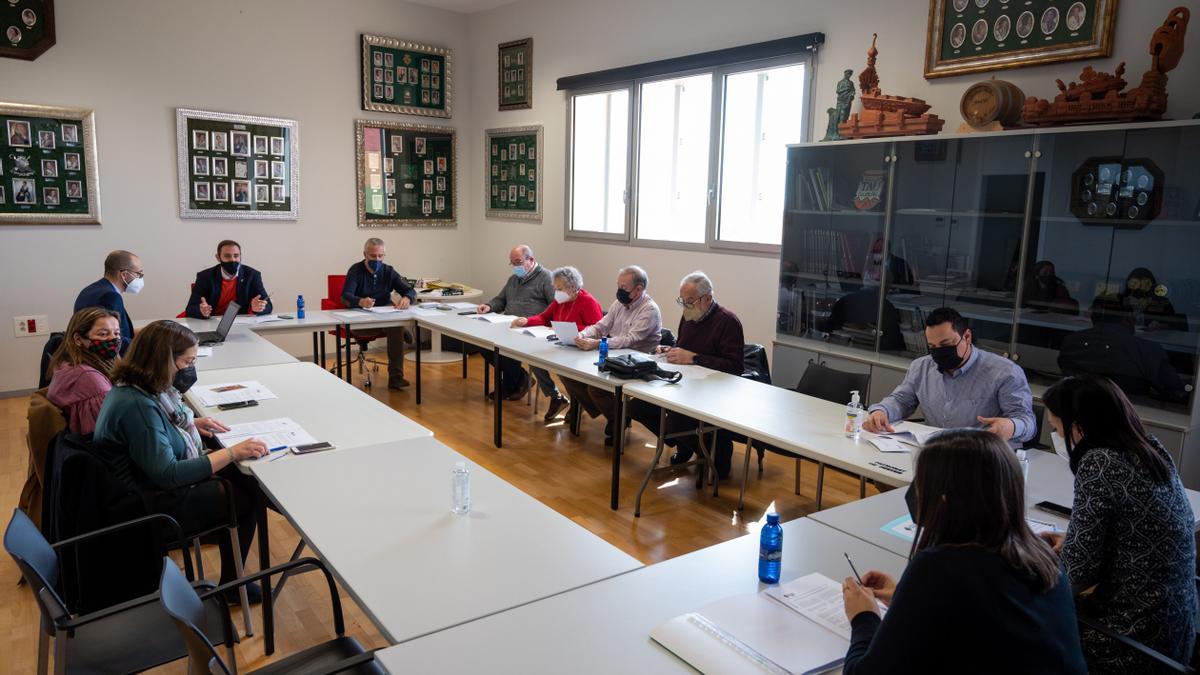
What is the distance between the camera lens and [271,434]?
124 inches

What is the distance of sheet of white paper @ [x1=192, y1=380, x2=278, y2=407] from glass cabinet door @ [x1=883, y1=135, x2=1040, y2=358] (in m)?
3.56

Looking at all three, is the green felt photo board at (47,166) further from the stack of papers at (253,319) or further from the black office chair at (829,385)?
the black office chair at (829,385)

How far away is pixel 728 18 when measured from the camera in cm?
582

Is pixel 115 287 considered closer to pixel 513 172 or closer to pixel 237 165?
pixel 237 165

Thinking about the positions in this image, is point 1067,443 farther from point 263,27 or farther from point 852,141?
point 263,27

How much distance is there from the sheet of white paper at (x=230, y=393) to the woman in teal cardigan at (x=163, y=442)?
606mm

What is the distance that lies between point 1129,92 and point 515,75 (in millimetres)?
5694

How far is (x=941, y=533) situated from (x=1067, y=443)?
34.6 inches

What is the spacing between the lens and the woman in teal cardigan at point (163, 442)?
8.79 feet

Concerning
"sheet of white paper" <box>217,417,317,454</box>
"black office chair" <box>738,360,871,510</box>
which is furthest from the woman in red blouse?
"sheet of white paper" <box>217,417,317,454</box>

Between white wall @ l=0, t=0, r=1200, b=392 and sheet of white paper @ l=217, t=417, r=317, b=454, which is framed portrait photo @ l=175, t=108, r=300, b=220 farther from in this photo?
sheet of white paper @ l=217, t=417, r=317, b=454

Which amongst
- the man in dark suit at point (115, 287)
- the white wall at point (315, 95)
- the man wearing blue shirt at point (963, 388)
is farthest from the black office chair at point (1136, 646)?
the man in dark suit at point (115, 287)

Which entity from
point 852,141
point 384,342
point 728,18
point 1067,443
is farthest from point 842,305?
point 384,342

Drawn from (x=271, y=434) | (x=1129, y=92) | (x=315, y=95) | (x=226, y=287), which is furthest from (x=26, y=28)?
(x=1129, y=92)
